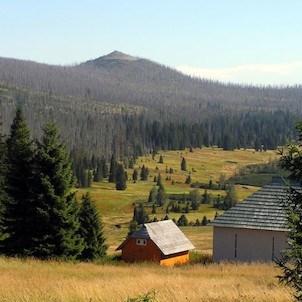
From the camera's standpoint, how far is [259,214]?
115 ft

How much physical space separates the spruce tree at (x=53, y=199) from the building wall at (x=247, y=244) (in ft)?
28.3

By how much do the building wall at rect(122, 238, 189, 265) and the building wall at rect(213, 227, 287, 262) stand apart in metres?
7.90

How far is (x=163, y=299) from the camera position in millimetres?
10555

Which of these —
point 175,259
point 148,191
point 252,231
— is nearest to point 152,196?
point 148,191

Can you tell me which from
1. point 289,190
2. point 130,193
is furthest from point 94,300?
point 130,193

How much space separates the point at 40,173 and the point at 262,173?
150 metres

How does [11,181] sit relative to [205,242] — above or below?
above

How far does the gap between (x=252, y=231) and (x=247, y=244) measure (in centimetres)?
77

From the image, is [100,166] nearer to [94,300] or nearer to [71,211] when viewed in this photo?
[71,211]

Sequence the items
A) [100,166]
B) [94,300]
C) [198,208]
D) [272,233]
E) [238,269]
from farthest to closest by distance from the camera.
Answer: [100,166]
[198,208]
[272,233]
[238,269]
[94,300]

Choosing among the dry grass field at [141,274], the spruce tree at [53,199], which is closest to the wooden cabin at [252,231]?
the dry grass field at [141,274]

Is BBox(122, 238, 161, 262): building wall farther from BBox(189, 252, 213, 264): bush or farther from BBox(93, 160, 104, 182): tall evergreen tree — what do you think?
BBox(93, 160, 104, 182): tall evergreen tree

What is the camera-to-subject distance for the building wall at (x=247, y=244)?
34188mm

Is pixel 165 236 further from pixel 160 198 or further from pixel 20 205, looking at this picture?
pixel 160 198
